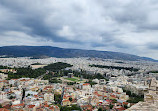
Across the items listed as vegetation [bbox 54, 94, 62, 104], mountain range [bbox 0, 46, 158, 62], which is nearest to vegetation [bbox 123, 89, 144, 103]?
vegetation [bbox 54, 94, 62, 104]

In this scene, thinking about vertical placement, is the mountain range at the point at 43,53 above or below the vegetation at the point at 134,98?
above

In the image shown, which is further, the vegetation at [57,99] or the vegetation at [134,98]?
the vegetation at [57,99]

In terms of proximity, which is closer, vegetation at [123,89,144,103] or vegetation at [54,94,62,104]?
vegetation at [123,89,144,103]

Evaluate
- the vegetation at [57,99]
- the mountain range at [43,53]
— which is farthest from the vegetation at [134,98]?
the mountain range at [43,53]

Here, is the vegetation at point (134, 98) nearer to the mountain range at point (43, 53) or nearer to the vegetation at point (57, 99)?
the vegetation at point (57, 99)

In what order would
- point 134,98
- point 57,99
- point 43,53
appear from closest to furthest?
point 57,99, point 134,98, point 43,53

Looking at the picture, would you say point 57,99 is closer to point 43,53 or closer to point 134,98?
point 134,98

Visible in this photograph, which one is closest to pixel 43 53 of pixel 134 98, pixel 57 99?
pixel 57 99

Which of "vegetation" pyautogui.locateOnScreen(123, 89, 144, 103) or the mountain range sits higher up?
the mountain range

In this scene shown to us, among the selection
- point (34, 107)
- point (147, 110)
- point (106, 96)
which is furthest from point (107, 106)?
point (147, 110)

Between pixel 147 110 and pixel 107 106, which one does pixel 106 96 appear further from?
pixel 147 110

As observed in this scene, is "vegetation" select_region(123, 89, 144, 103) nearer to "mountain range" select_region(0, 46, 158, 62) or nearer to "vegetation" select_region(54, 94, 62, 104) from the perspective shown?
"vegetation" select_region(54, 94, 62, 104)

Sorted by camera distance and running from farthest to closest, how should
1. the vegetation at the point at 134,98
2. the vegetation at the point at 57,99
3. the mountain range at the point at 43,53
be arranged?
the mountain range at the point at 43,53, the vegetation at the point at 57,99, the vegetation at the point at 134,98

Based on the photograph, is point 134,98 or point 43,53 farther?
point 43,53
